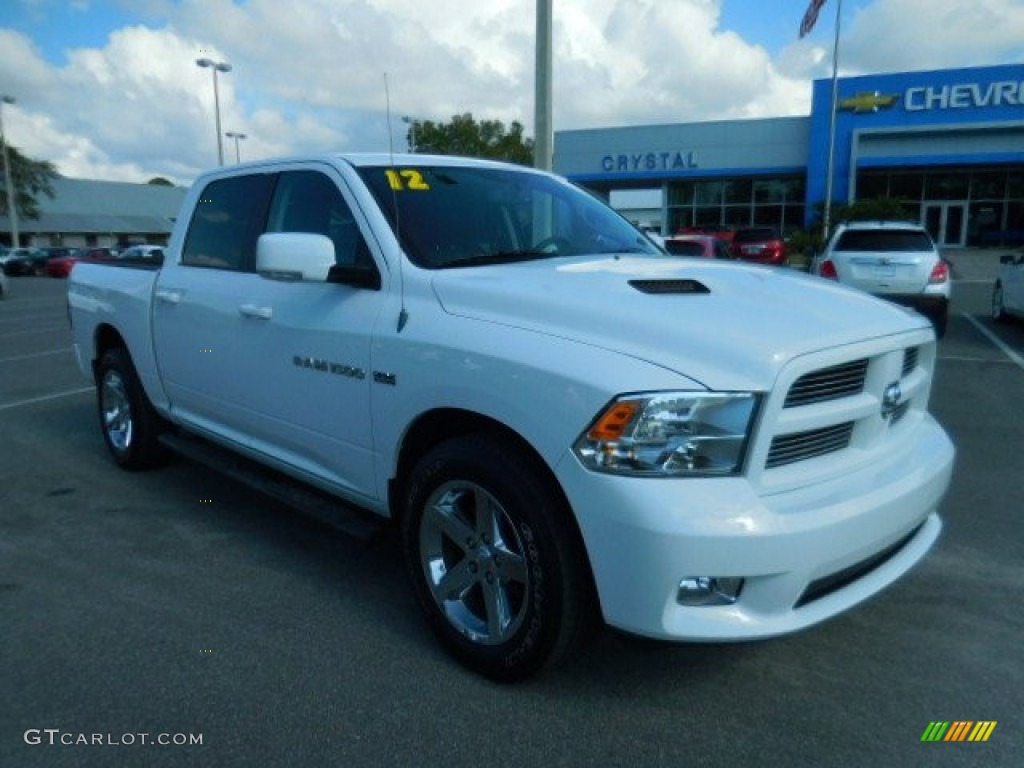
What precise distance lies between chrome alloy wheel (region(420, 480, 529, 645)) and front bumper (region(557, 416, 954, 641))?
40 centimetres

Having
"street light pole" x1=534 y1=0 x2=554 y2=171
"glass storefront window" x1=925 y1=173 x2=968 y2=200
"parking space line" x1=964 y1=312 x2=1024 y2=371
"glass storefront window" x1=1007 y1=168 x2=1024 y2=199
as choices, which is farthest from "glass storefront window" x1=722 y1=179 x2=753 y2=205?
"street light pole" x1=534 y1=0 x2=554 y2=171

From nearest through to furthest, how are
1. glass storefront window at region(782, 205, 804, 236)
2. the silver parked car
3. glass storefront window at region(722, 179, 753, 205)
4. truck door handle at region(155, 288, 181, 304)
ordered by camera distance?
1. truck door handle at region(155, 288, 181, 304)
2. the silver parked car
3. glass storefront window at region(782, 205, 804, 236)
4. glass storefront window at region(722, 179, 753, 205)

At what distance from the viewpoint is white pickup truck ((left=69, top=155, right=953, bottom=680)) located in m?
2.29

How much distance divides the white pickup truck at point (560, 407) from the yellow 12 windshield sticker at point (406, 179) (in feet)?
0.05

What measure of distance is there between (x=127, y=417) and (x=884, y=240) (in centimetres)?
970

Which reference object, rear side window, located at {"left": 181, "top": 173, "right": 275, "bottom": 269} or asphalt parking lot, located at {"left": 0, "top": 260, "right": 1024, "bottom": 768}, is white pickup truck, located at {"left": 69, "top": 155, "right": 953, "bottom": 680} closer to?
rear side window, located at {"left": 181, "top": 173, "right": 275, "bottom": 269}

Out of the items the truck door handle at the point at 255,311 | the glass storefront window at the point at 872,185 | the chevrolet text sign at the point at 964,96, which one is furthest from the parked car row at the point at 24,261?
the truck door handle at the point at 255,311

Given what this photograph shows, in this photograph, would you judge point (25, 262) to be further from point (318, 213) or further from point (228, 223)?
point (318, 213)

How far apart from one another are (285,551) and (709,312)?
2.51m

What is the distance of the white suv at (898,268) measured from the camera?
A: 34.4 feet

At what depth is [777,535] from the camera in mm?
2252

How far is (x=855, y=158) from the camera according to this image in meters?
36.0

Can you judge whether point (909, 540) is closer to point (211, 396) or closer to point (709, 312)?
point (709, 312)

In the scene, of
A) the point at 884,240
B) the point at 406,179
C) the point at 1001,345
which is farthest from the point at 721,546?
the point at 1001,345
